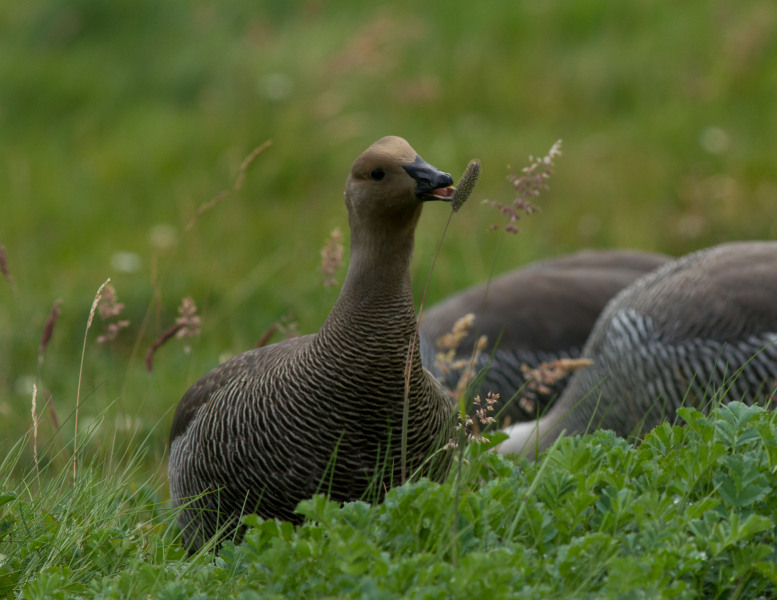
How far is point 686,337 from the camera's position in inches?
189

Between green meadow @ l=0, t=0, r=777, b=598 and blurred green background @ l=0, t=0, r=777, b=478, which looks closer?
green meadow @ l=0, t=0, r=777, b=598

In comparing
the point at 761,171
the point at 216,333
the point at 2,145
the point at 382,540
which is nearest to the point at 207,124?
the point at 2,145

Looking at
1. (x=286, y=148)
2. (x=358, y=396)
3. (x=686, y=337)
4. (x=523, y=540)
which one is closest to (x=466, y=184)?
(x=358, y=396)

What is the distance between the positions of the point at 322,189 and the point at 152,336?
192cm

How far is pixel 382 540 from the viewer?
2496 mm

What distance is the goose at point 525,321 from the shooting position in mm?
6016

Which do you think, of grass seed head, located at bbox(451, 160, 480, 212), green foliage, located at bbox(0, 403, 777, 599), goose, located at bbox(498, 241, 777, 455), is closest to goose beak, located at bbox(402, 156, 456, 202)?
grass seed head, located at bbox(451, 160, 480, 212)

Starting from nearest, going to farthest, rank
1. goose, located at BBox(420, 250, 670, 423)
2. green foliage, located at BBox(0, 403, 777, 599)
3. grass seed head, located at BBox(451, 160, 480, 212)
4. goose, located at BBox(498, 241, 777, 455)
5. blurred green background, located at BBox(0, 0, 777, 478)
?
green foliage, located at BBox(0, 403, 777, 599), grass seed head, located at BBox(451, 160, 480, 212), goose, located at BBox(498, 241, 777, 455), goose, located at BBox(420, 250, 670, 423), blurred green background, located at BBox(0, 0, 777, 478)

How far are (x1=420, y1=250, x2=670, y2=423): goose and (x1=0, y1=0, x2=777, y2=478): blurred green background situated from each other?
705 millimetres

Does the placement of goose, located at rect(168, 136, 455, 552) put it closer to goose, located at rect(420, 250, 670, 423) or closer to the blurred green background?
goose, located at rect(420, 250, 670, 423)

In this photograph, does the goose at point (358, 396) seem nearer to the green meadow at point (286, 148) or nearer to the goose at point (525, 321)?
the green meadow at point (286, 148)

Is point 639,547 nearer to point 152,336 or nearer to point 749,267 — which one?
point 749,267

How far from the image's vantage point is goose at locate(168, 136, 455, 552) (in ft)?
10.7

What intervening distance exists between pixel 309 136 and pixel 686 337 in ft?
15.1
